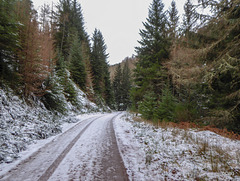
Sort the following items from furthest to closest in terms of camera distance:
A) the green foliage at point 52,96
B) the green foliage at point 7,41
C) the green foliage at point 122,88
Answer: the green foliage at point 122,88 < the green foliage at point 52,96 < the green foliage at point 7,41

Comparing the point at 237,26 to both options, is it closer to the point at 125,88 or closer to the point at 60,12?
the point at 60,12

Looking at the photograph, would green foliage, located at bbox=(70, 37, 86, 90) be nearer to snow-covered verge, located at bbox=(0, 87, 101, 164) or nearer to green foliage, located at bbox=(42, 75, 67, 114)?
green foliage, located at bbox=(42, 75, 67, 114)

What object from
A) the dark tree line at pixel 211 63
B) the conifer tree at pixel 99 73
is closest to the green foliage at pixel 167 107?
the dark tree line at pixel 211 63

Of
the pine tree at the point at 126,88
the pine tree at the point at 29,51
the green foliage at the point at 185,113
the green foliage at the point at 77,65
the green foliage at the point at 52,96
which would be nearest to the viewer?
the pine tree at the point at 29,51

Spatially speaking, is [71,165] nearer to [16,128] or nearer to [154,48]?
[16,128]

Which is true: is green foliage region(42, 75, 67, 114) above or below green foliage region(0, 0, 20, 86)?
below

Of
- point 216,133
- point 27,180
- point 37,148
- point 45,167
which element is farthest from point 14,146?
point 216,133

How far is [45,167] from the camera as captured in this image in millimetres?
3723

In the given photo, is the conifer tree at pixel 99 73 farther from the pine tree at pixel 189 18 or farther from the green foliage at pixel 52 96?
the pine tree at pixel 189 18

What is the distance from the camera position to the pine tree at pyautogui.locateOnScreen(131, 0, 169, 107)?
597 inches

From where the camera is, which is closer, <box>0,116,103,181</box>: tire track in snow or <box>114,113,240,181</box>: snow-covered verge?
<box>0,116,103,181</box>: tire track in snow

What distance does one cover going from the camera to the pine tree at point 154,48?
15172mm

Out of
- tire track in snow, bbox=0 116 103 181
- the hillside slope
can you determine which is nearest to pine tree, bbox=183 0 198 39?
tire track in snow, bbox=0 116 103 181

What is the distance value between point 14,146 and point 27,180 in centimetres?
257
